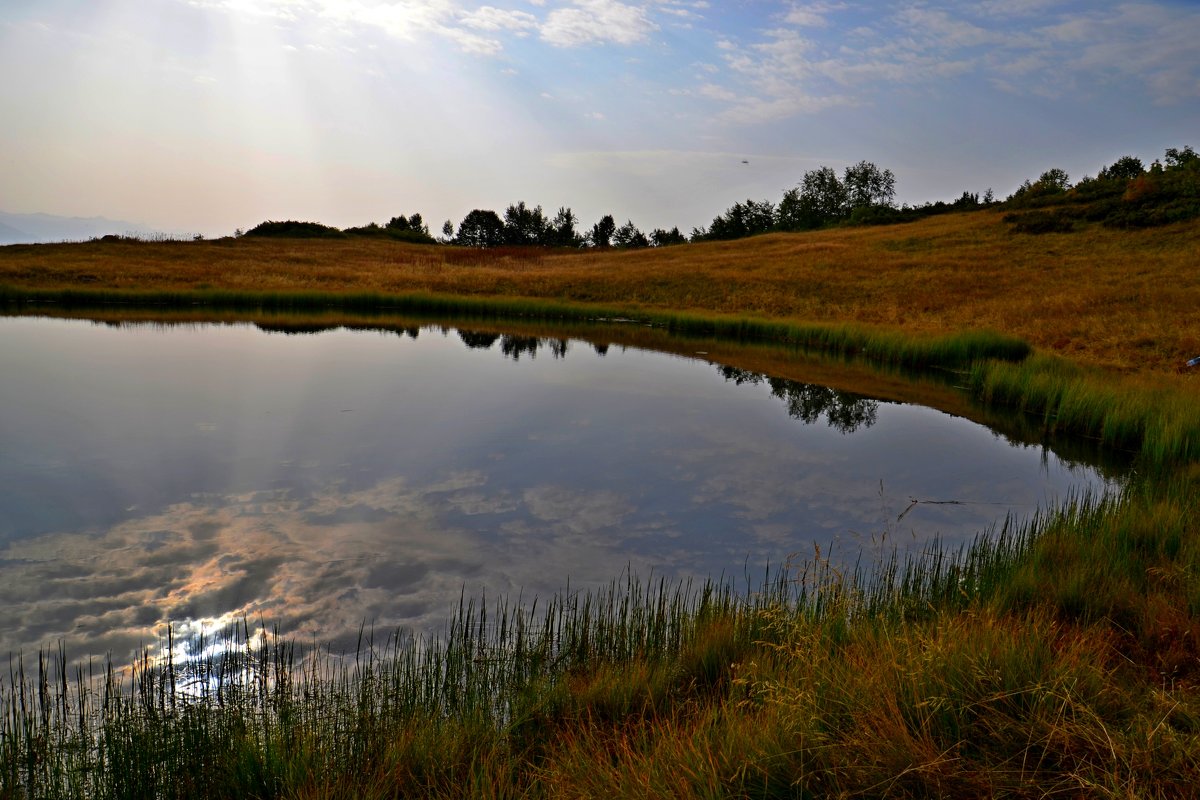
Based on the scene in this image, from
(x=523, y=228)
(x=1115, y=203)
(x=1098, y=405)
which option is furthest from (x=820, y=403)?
(x=523, y=228)

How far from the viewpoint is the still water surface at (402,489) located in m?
5.69

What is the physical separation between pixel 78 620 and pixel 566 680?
3.32 m

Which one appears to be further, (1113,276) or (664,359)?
(1113,276)

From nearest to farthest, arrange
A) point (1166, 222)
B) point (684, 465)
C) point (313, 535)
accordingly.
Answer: point (313, 535) → point (684, 465) → point (1166, 222)

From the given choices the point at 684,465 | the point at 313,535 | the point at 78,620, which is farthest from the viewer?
the point at 684,465

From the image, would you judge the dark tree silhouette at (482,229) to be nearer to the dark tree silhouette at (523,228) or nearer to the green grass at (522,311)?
the dark tree silhouette at (523,228)

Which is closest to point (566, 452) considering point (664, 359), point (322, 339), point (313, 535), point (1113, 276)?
point (313, 535)

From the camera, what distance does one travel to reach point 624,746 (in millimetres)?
3131

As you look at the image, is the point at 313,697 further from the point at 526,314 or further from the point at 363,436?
the point at 526,314

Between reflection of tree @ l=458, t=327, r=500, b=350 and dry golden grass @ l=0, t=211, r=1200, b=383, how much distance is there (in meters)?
10.8

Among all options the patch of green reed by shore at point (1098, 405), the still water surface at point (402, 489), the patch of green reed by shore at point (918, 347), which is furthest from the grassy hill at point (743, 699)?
the patch of green reed by shore at point (918, 347)

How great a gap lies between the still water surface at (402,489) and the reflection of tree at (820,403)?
0.11 metres

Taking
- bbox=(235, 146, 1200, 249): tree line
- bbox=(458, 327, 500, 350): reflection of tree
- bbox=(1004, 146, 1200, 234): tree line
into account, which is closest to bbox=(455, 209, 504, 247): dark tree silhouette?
bbox=(235, 146, 1200, 249): tree line

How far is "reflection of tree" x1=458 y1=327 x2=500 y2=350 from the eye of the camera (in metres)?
23.5
